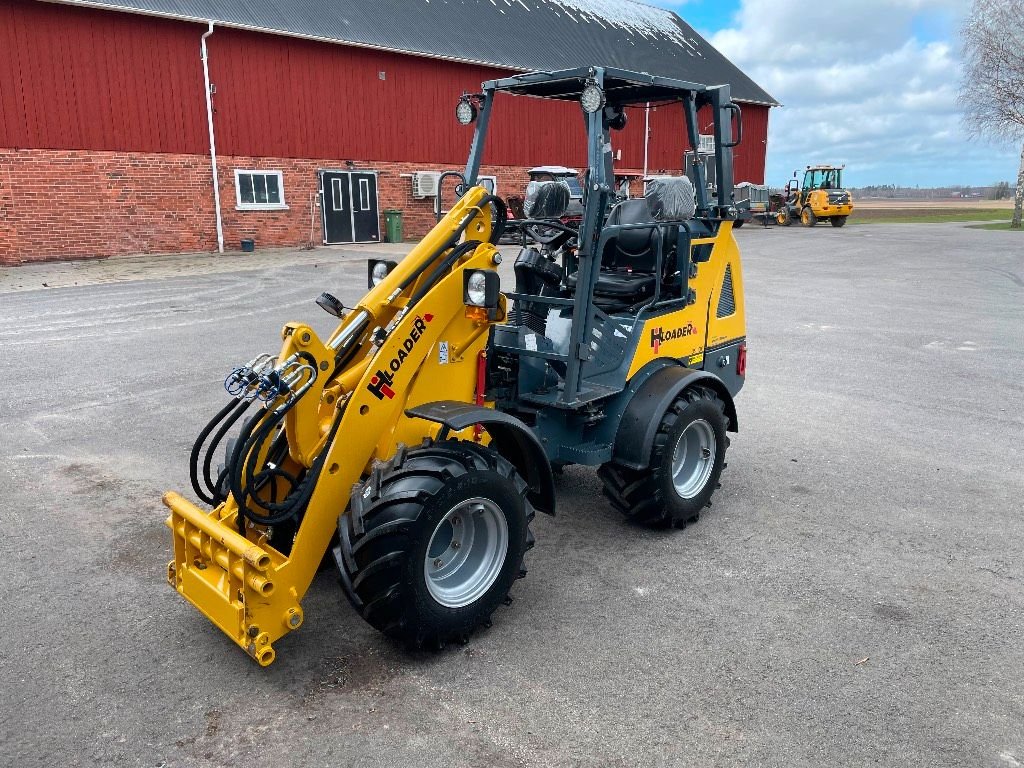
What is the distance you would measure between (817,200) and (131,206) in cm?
2884

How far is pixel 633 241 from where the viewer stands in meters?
5.36

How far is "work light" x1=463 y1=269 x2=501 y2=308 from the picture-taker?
3.86 m

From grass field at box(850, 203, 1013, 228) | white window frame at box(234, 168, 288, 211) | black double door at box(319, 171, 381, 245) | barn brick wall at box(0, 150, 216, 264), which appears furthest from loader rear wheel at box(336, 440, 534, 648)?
grass field at box(850, 203, 1013, 228)

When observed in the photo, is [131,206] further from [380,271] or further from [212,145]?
[380,271]

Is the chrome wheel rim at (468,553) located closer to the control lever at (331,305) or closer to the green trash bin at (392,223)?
the control lever at (331,305)

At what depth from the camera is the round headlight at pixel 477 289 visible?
388cm

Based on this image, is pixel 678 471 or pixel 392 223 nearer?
pixel 678 471

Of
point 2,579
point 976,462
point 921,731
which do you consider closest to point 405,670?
point 921,731

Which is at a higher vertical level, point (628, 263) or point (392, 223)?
point (392, 223)

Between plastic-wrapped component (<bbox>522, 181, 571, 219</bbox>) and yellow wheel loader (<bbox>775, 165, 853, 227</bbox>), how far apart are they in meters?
35.4

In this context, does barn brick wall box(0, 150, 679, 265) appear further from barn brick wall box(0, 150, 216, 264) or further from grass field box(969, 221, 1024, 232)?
grass field box(969, 221, 1024, 232)

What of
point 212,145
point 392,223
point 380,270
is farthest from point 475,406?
point 392,223

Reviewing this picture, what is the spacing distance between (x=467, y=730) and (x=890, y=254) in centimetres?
2361

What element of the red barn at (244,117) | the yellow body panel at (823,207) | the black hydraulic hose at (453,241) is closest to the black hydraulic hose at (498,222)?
the black hydraulic hose at (453,241)
